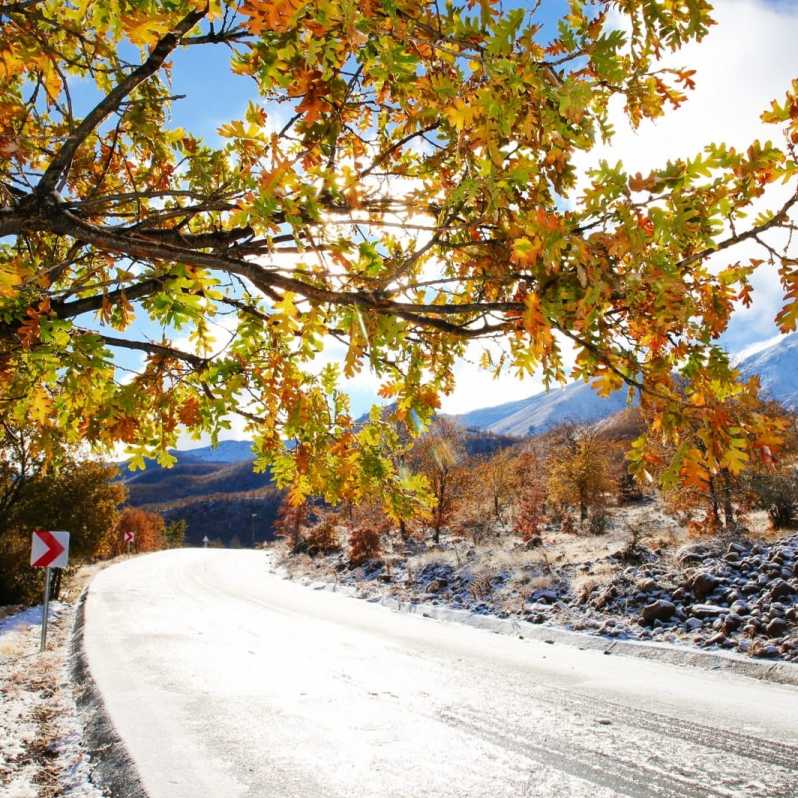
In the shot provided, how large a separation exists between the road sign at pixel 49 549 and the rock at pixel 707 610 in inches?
416

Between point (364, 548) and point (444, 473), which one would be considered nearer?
point (364, 548)

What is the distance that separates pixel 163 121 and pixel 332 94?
1.95m

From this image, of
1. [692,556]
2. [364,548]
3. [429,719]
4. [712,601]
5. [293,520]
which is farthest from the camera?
[293,520]

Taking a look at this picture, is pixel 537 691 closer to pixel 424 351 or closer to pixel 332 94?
pixel 424 351

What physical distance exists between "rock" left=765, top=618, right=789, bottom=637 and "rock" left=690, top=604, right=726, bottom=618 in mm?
1141

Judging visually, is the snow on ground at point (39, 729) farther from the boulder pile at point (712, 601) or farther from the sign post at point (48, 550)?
the boulder pile at point (712, 601)

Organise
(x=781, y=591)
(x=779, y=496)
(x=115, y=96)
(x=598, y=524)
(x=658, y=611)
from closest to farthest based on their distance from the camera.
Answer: (x=115, y=96) → (x=781, y=591) → (x=658, y=611) → (x=779, y=496) → (x=598, y=524)

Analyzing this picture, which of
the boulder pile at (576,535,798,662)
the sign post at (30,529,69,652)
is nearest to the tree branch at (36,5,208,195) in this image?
the boulder pile at (576,535,798,662)

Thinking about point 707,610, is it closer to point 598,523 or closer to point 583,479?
point 598,523

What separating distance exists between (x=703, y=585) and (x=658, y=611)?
1.02 meters

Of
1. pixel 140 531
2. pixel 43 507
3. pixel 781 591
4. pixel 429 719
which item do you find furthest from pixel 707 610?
pixel 140 531

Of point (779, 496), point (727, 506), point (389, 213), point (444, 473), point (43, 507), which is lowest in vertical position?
point (727, 506)

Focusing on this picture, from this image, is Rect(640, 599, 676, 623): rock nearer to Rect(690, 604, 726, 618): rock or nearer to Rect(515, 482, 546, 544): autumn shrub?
Rect(690, 604, 726, 618): rock

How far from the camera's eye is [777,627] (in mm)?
7484
